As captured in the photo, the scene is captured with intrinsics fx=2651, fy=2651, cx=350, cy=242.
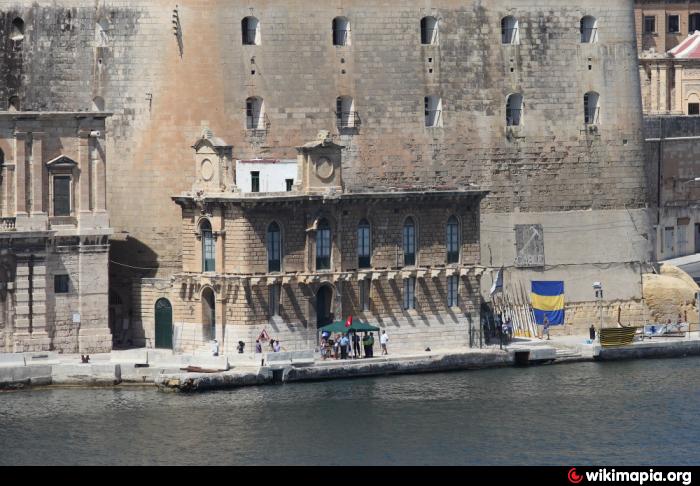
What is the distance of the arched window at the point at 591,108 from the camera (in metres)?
90.7

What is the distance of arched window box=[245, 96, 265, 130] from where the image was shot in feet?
282

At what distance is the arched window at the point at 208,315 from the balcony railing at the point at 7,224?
631 centimetres

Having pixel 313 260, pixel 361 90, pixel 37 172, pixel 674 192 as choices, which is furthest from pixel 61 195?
pixel 674 192

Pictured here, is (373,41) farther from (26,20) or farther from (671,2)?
(671,2)

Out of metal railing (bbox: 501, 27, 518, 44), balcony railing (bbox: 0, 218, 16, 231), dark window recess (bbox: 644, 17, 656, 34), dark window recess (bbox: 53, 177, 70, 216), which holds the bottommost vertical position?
balcony railing (bbox: 0, 218, 16, 231)

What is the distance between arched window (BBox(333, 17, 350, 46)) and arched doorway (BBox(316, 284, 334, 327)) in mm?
9087

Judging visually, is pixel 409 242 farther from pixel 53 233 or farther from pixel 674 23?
pixel 674 23

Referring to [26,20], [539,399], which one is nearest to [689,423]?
[539,399]

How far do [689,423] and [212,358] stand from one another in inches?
571

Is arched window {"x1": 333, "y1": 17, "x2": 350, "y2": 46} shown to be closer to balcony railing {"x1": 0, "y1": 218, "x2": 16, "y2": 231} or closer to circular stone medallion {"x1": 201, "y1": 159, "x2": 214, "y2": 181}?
circular stone medallion {"x1": 201, "y1": 159, "x2": 214, "y2": 181}

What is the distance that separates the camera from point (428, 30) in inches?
3477

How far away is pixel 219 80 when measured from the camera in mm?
85250

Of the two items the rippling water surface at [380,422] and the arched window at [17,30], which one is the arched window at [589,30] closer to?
the rippling water surface at [380,422]
